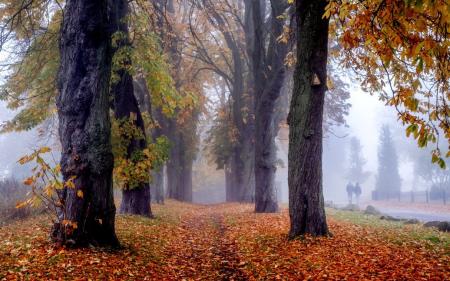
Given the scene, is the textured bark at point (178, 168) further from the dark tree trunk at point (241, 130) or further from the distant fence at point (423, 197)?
the distant fence at point (423, 197)

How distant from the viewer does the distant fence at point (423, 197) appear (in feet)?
136

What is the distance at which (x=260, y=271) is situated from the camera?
6629mm

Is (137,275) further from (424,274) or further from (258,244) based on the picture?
(424,274)

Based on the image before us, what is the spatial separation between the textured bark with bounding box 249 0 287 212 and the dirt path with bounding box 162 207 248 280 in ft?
13.0

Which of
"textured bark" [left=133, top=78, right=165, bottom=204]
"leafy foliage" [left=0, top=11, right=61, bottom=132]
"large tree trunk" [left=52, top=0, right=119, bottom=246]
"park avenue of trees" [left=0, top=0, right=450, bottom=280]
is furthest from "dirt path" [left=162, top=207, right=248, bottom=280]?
"leafy foliage" [left=0, top=11, right=61, bottom=132]

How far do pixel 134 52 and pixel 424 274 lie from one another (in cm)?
861

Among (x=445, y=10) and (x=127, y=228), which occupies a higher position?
(x=445, y=10)

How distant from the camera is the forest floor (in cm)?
582

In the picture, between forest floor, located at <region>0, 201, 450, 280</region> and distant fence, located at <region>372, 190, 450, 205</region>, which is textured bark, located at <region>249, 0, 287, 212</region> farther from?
distant fence, located at <region>372, 190, 450, 205</region>

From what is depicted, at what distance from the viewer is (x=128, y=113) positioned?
1220 cm

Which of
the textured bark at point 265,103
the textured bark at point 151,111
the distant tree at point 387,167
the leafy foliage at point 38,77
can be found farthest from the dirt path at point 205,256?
the distant tree at point 387,167

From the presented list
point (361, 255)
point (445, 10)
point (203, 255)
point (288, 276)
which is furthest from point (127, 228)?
point (445, 10)

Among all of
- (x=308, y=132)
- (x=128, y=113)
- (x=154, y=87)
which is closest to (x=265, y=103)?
(x=154, y=87)

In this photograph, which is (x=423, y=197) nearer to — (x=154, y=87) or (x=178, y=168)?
(x=178, y=168)
